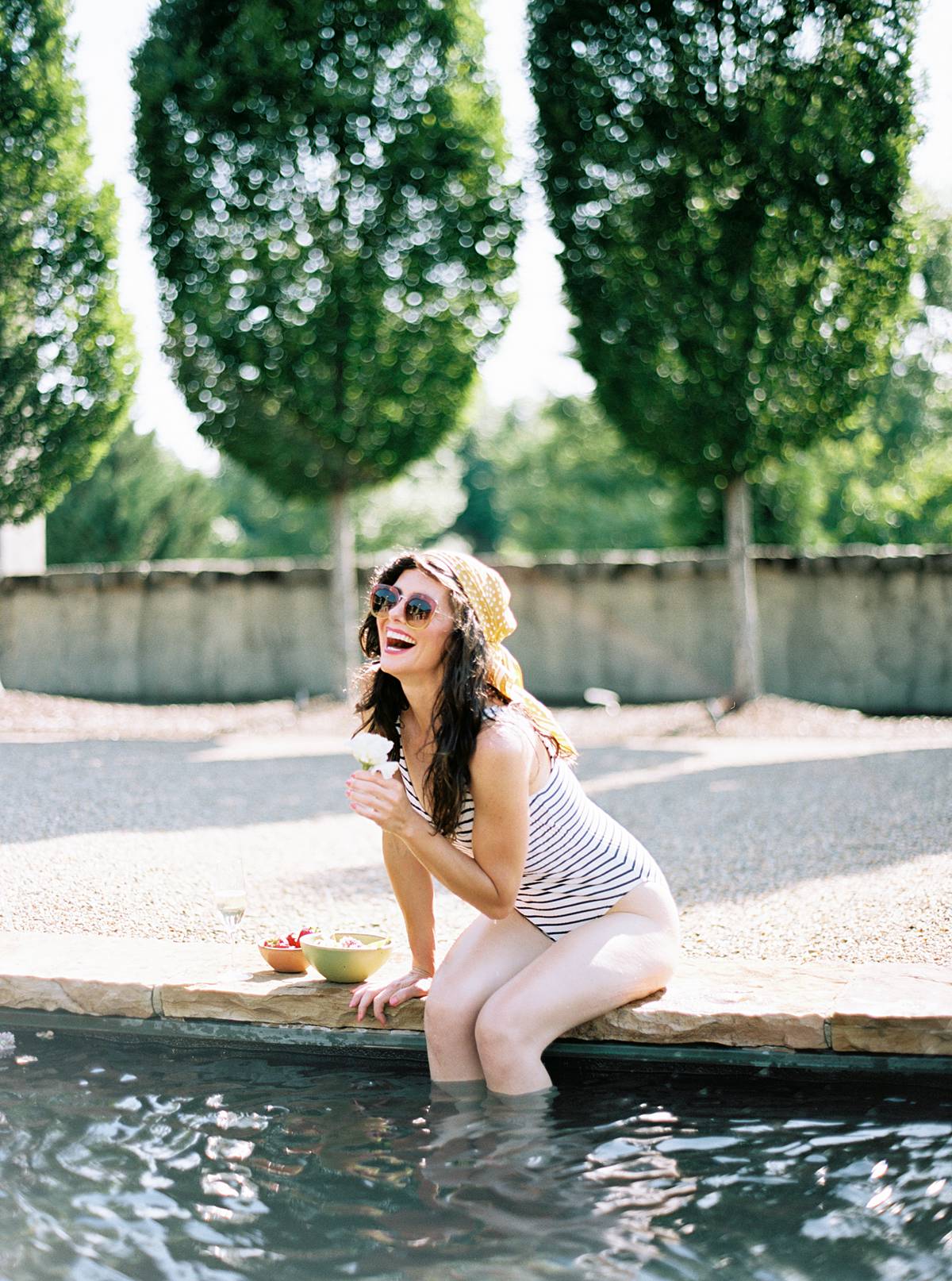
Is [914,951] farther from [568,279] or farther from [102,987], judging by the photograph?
[568,279]

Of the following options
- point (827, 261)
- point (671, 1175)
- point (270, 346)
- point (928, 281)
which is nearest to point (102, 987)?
point (671, 1175)

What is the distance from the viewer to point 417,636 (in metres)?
3.20

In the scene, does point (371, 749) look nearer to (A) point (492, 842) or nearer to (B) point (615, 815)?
(A) point (492, 842)

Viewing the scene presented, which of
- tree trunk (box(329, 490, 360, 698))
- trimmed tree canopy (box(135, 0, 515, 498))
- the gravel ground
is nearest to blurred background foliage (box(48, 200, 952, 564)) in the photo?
tree trunk (box(329, 490, 360, 698))

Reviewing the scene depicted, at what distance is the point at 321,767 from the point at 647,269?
5.64 metres

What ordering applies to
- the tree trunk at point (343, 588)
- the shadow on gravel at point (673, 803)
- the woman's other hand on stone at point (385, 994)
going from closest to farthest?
the woman's other hand on stone at point (385, 994) < the shadow on gravel at point (673, 803) < the tree trunk at point (343, 588)

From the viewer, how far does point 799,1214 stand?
2768 mm

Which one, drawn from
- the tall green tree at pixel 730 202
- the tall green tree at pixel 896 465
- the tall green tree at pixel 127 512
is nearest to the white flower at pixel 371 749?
the tall green tree at pixel 730 202

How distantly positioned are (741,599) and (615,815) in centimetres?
527

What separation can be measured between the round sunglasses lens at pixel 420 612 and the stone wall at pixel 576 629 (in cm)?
1047

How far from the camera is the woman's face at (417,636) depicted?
320 cm

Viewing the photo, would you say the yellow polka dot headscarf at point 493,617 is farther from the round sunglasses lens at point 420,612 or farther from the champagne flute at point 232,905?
the champagne flute at point 232,905

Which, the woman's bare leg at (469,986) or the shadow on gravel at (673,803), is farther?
the shadow on gravel at (673,803)

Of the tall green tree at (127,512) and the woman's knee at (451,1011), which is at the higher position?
the tall green tree at (127,512)
